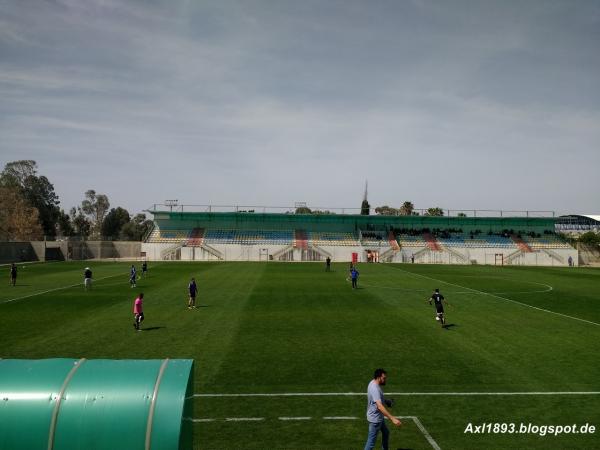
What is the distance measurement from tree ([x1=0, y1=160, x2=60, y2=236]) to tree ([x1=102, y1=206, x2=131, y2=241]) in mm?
18440

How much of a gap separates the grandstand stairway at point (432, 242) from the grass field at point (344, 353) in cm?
4949

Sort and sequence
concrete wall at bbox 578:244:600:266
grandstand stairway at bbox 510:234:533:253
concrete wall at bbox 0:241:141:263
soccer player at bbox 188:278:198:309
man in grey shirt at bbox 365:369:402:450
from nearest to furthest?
man in grey shirt at bbox 365:369:402:450 → soccer player at bbox 188:278:198:309 → concrete wall at bbox 0:241:141:263 → grandstand stairway at bbox 510:234:533:253 → concrete wall at bbox 578:244:600:266

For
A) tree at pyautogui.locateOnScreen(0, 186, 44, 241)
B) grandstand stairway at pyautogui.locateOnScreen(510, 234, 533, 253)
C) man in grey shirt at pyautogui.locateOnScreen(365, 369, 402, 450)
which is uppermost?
tree at pyautogui.locateOnScreen(0, 186, 44, 241)

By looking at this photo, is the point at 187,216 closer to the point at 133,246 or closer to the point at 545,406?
the point at 133,246

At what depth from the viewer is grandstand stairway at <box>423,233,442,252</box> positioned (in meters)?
83.9

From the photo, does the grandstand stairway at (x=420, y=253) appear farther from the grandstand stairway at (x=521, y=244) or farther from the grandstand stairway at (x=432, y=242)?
the grandstand stairway at (x=521, y=244)

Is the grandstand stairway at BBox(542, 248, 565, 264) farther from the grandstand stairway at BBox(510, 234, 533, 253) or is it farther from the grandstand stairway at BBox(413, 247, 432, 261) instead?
the grandstand stairway at BBox(413, 247, 432, 261)

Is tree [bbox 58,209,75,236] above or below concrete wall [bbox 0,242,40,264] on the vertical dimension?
above

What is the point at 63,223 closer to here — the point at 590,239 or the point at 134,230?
the point at 134,230

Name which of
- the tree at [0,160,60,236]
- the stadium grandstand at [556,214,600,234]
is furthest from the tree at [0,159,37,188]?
the stadium grandstand at [556,214,600,234]

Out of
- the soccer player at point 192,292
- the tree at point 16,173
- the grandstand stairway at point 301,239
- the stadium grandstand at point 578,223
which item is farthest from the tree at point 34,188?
the stadium grandstand at point 578,223

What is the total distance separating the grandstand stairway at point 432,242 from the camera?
8386 cm

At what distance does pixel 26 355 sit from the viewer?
641 inches

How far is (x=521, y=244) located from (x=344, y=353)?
8111 cm
